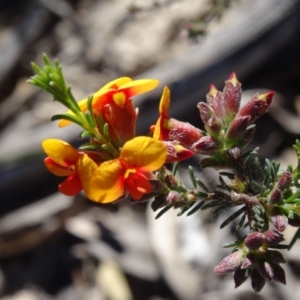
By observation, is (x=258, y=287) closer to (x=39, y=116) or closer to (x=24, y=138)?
(x=24, y=138)

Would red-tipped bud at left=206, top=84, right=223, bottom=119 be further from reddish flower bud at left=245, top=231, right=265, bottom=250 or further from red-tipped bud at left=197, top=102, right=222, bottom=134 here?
reddish flower bud at left=245, top=231, right=265, bottom=250

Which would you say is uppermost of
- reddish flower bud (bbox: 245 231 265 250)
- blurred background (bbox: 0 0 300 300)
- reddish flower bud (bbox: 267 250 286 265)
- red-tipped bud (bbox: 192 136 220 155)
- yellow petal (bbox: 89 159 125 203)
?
yellow petal (bbox: 89 159 125 203)

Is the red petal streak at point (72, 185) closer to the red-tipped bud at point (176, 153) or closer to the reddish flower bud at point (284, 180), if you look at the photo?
the red-tipped bud at point (176, 153)

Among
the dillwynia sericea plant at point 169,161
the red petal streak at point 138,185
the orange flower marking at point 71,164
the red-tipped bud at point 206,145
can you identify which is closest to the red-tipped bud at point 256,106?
the dillwynia sericea plant at point 169,161

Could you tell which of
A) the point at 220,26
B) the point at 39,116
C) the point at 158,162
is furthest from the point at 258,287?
the point at 39,116

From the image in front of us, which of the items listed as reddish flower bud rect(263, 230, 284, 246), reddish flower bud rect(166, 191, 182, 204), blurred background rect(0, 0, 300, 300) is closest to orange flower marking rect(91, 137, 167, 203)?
reddish flower bud rect(166, 191, 182, 204)
